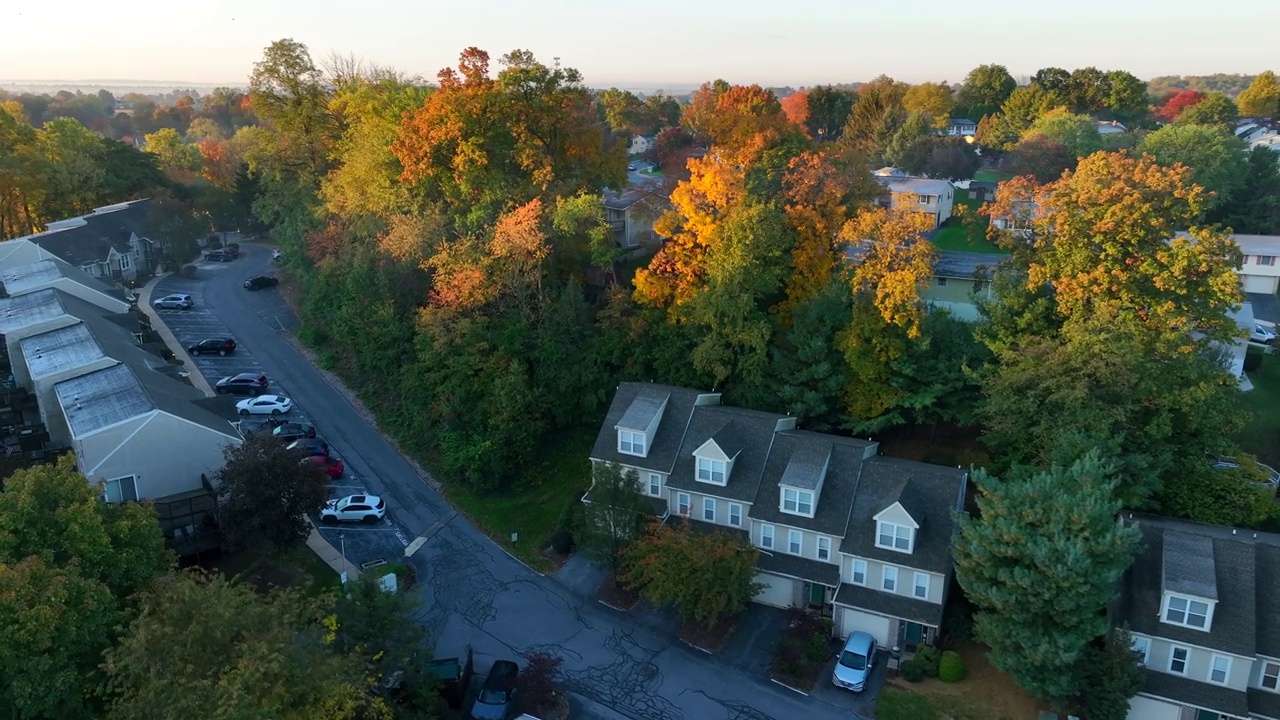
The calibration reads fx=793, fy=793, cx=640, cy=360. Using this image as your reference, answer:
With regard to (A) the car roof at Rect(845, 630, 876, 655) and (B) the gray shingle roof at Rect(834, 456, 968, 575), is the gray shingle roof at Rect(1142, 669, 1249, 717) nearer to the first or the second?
(B) the gray shingle roof at Rect(834, 456, 968, 575)

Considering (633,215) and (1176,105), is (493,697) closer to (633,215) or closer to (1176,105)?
(633,215)

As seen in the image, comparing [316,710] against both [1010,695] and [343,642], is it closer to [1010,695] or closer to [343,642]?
[343,642]

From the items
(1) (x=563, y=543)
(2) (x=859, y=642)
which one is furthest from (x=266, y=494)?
(2) (x=859, y=642)

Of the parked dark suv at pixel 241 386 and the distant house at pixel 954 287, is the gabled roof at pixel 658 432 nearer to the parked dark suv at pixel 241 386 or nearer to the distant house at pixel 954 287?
the distant house at pixel 954 287

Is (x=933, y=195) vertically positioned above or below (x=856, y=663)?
above

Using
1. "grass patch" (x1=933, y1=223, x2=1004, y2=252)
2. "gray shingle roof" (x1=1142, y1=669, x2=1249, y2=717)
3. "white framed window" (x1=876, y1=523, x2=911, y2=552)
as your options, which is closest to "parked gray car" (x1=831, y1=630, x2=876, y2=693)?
"white framed window" (x1=876, y1=523, x2=911, y2=552)

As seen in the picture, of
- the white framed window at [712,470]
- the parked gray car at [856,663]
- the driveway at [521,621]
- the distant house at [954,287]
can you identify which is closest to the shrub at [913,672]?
the parked gray car at [856,663]

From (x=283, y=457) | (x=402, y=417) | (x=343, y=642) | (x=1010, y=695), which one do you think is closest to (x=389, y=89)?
(x=402, y=417)
